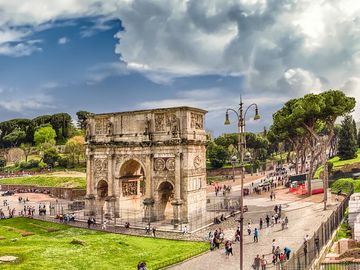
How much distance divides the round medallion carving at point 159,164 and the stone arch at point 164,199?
1.46 metres

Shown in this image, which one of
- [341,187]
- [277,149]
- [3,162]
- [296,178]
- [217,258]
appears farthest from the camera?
[277,149]

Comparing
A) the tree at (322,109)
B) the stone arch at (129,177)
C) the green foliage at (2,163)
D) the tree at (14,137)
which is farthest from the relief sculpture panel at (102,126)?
the tree at (14,137)

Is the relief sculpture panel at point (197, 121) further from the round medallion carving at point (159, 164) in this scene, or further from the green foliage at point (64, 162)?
the green foliage at point (64, 162)

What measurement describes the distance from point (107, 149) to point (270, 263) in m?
23.5

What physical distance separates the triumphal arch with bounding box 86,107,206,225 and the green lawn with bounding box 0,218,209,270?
647 centimetres

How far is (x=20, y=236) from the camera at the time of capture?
34844 mm

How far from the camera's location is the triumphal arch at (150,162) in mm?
38781

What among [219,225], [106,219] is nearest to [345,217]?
[219,225]

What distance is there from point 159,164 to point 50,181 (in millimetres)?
44008

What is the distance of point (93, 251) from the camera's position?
2852 cm

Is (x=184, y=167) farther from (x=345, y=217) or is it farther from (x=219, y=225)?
(x=345, y=217)

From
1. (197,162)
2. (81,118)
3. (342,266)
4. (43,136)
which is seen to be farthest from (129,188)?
(81,118)

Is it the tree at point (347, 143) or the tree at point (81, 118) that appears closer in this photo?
the tree at point (347, 143)

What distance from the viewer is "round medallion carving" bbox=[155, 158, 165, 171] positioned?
40000 millimetres
